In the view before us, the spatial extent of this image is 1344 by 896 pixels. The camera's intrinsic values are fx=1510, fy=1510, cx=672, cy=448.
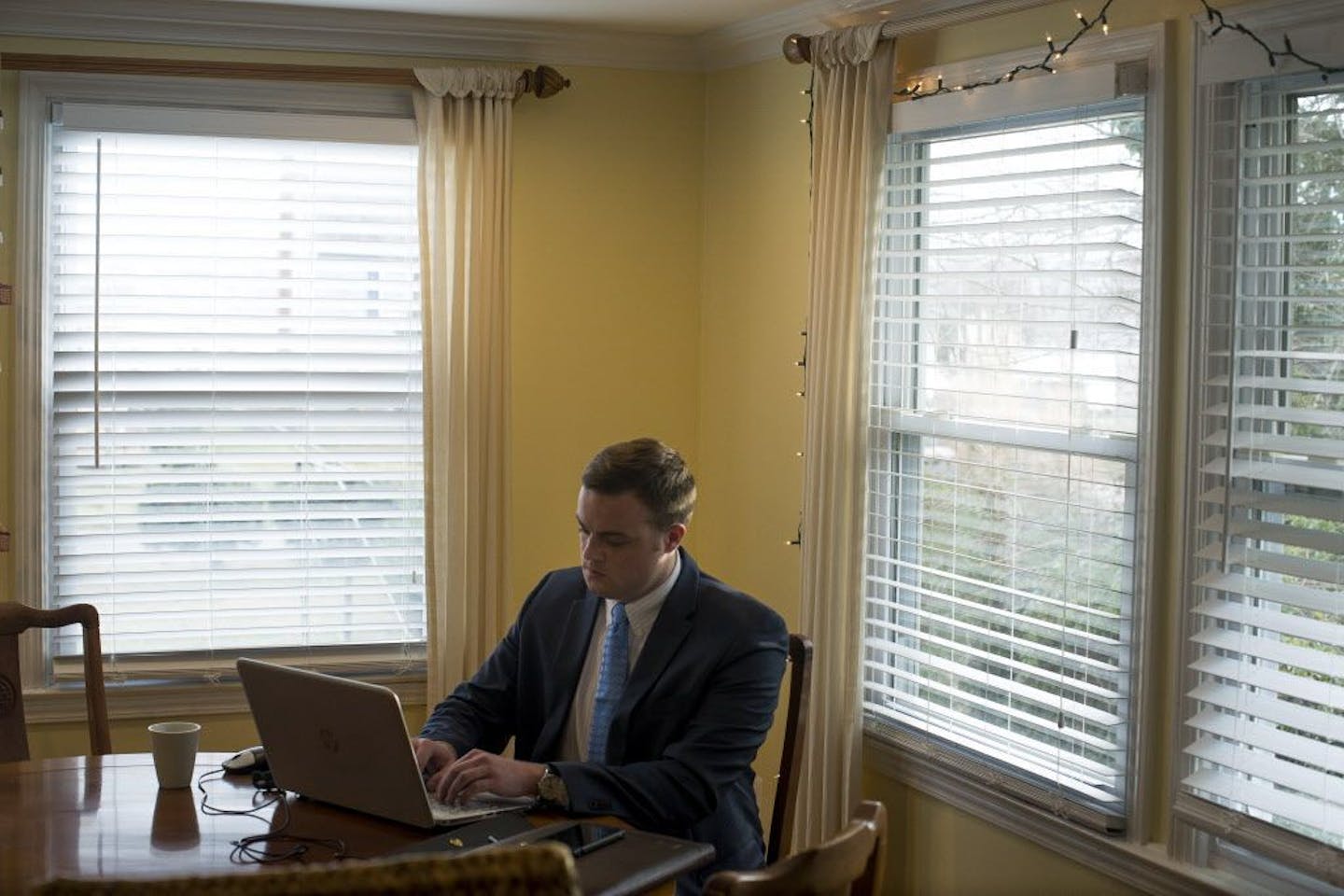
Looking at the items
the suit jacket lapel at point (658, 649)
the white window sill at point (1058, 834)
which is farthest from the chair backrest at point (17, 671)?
the white window sill at point (1058, 834)

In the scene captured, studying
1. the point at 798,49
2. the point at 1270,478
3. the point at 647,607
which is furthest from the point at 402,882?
the point at 798,49

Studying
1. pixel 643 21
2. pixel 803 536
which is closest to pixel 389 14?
pixel 643 21

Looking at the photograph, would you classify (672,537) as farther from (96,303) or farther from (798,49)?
(96,303)

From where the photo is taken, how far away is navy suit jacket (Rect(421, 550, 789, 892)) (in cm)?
255

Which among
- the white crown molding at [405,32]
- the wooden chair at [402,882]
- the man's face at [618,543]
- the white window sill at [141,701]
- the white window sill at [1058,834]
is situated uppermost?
the white crown molding at [405,32]

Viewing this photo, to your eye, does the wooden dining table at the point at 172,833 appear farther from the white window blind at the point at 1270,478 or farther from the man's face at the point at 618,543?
the white window blind at the point at 1270,478

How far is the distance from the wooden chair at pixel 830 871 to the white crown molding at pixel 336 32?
3.16 m

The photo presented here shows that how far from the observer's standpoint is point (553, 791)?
2445mm

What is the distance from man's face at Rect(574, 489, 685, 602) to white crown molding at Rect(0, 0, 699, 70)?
6.94ft

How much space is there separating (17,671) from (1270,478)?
101 inches

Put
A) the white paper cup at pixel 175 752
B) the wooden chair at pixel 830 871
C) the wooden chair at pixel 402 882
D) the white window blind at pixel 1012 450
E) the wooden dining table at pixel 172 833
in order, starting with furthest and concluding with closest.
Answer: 1. the white window blind at pixel 1012 450
2. the white paper cup at pixel 175 752
3. the wooden dining table at pixel 172 833
4. the wooden chair at pixel 830 871
5. the wooden chair at pixel 402 882

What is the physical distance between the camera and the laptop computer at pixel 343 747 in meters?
2.28

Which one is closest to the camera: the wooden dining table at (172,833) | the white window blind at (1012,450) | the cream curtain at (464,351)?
the wooden dining table at (172,833)

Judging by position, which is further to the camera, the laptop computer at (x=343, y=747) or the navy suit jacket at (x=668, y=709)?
the navy suit jacket at (x=668, y=709)
